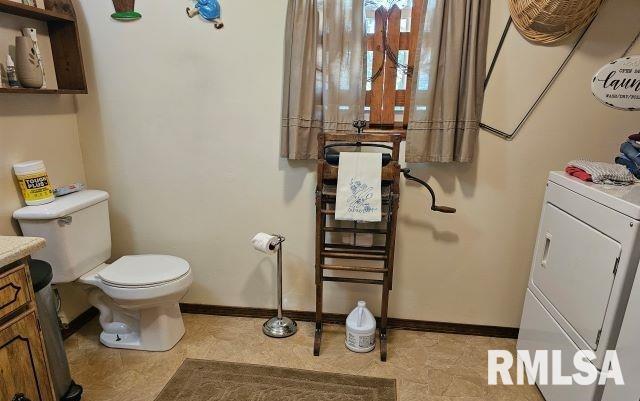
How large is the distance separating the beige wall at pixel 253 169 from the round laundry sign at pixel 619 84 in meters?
0.12

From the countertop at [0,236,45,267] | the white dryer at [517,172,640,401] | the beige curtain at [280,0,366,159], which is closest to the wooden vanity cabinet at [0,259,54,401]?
the countertop at [0,236,45,267]

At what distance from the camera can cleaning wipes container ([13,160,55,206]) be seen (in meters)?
1.77

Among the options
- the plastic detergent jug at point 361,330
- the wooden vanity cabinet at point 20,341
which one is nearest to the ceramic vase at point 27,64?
the wooden vanity cabinet at point 20,341

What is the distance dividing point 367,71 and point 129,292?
1.65m

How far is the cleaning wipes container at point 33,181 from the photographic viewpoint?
1771 millimetres

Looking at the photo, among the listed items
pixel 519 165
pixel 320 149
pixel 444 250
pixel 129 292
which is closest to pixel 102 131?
pixel 129 292

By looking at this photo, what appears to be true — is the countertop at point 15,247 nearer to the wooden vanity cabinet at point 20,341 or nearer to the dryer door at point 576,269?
the wooden vanity cabinet at point 20,341

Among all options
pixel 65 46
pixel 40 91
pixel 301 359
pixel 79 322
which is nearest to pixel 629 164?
pixel 301 359

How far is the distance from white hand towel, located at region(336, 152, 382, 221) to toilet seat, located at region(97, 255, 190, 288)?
931 millimetres

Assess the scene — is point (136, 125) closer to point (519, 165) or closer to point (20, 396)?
point (20, 396)

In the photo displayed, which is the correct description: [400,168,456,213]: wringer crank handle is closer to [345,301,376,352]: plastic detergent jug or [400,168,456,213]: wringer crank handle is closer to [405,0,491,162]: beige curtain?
[405,0,491,162]: beige curtain

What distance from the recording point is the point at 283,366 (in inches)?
76.7

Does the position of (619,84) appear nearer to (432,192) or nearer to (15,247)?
(432,192)

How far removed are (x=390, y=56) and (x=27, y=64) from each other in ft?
5.68
